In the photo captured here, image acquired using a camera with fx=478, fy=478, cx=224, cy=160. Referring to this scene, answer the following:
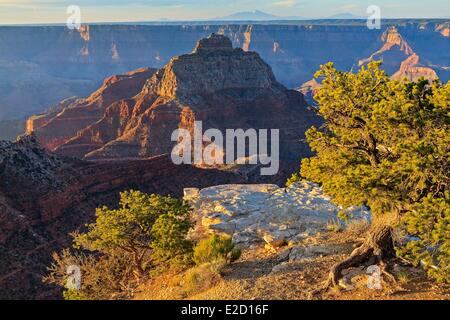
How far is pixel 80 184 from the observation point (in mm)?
40094

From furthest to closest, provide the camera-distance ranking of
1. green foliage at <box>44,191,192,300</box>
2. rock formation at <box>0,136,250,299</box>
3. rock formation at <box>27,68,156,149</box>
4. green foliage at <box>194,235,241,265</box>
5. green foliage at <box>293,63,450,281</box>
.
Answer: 1. rock formation at <box>27,68,156,149</box>
2. rock formation at <box>0,136,250,299</box>
3. green foliage at <box>44,191,192,300</box>
4. green foliage at <box>194,235,241,265</box>
5. green foliage at <box>293,63,450,281</box>

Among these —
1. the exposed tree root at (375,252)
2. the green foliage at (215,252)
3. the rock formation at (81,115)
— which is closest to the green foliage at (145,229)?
the green foliage at (215,252)

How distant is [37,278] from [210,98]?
62.7 metres

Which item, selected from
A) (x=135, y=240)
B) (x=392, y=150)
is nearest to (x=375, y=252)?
(x=392, y=150)

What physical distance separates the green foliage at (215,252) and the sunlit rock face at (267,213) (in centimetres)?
244

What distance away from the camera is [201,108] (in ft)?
277

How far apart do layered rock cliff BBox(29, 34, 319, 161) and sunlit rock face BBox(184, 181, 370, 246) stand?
50583mm

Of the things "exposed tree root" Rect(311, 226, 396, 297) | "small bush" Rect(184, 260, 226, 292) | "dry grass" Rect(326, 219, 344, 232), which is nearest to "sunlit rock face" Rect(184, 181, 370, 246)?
"dry grass" Rect(326, 219, 344, 232)

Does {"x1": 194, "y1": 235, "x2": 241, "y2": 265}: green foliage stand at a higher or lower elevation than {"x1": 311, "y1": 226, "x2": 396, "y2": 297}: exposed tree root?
lower

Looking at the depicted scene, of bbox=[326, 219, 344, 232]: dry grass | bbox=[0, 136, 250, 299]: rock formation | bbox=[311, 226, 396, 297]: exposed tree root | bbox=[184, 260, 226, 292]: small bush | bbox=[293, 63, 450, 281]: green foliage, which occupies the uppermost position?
bbox=[293, 63, 450, 281]: green foliage

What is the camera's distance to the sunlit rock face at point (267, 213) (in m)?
20.5

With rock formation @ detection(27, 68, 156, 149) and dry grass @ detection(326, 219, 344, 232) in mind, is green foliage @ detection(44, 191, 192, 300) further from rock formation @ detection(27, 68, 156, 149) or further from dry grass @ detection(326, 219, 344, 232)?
rock formation @ detection(27, 68, 156, 149)

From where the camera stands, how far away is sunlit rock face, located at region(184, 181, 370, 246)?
20.5m

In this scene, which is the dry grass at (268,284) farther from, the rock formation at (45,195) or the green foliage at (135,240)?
the rock formation at (45,195)
